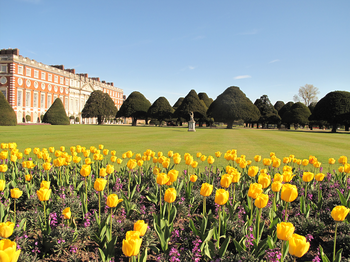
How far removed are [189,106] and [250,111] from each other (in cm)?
1462

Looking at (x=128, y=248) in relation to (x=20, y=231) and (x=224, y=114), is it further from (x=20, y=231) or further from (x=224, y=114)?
(x=224, y=114)

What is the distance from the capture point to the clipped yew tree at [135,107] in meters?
63.8

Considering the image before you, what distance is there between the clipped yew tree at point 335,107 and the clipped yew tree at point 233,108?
1234 cm

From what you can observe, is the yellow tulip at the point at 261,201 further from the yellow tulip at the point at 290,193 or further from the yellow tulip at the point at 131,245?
the yellow tulip at the point at 131,245

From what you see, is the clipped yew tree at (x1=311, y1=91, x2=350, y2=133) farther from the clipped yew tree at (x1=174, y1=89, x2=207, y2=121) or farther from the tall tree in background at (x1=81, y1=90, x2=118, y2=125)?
the tall tree in background at (x1=81, y1=90, x2=118, y2=125)

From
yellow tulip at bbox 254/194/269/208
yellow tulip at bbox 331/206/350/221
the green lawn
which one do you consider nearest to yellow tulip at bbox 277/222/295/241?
yellow tulip at bbox 254/194/269/208

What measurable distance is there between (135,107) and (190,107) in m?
16.3

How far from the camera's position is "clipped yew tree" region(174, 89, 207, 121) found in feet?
185

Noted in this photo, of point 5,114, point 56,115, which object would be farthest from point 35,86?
point 5,114

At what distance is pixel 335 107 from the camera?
3875cm

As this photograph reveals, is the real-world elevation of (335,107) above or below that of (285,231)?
above

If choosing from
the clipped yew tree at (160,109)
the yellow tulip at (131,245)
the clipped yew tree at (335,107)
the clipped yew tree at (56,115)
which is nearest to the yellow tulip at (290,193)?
the yellow tulip at (131,245)

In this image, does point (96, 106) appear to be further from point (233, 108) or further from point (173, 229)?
point (173, 229)

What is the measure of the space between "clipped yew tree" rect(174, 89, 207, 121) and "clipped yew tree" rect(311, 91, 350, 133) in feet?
83.6
